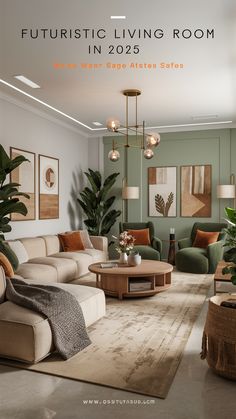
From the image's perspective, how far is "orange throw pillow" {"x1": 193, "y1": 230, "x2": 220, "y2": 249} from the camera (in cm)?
650

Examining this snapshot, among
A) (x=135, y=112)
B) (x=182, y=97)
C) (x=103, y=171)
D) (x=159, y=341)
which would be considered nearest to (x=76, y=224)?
(x=103, y=171)

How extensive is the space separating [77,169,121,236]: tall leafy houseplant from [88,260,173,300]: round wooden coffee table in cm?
262

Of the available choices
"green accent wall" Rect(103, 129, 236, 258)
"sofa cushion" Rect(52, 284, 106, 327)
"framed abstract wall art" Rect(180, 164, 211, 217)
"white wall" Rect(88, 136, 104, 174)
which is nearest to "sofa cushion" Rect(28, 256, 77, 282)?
"sofa cushion" Rect(52, 284, 106, 327)

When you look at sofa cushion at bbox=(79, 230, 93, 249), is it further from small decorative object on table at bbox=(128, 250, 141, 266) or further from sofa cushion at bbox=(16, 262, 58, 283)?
small decorative object on table at bbox=(128, 250, 141, 266)

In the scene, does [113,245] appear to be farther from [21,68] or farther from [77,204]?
[21,68]

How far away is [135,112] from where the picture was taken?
616 cm

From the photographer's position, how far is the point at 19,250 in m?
4.93

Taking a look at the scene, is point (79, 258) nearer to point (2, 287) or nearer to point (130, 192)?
point (130, 192)

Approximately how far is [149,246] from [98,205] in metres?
1.34

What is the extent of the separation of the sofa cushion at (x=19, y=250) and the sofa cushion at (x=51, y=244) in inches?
29.3

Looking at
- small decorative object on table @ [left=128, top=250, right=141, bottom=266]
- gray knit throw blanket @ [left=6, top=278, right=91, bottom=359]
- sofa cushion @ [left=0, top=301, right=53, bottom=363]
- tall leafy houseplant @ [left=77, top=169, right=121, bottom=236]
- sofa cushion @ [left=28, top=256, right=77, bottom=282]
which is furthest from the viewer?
tall leafy houseplant @ [left=77, top=169, right=121, bottom=236]

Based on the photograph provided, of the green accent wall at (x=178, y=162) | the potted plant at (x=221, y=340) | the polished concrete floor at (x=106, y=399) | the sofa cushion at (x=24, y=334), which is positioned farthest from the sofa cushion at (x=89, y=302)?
the green accent wall at (x=178, y=162)

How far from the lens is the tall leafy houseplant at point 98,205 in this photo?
24.1 ft

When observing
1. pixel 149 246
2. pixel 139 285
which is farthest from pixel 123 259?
pixel 149 246
